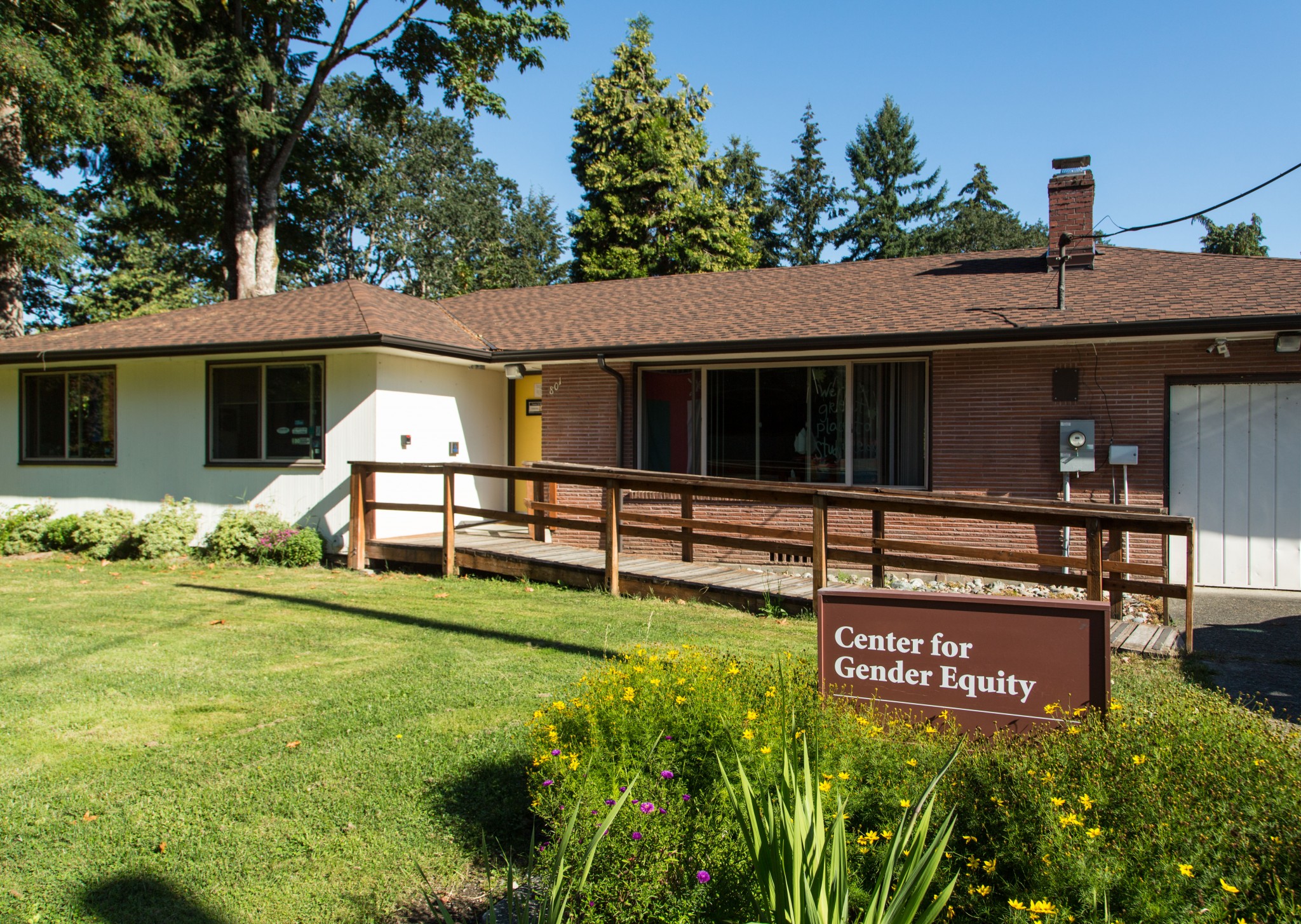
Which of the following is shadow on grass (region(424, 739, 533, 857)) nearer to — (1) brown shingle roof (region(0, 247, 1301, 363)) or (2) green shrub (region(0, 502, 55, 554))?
(1) brown shingle roof (region(0, 247, 1301, 363))

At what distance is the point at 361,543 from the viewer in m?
11.4

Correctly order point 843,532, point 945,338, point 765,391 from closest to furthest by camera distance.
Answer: point 945,338 → point 843,532 → point 765,391

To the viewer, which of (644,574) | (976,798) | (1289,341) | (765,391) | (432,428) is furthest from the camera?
(432,428)

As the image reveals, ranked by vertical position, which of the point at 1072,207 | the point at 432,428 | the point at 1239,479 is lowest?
the point at 1239,479

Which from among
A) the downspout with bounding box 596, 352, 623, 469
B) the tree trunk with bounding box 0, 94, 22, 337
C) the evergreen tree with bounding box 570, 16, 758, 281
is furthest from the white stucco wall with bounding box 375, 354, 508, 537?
the evergreen tree with bounding box 570, 16, 758, 281

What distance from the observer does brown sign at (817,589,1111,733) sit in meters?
3.39

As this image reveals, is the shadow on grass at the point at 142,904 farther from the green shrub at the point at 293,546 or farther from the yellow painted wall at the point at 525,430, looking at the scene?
the yellow painted wall at the point at 525,430

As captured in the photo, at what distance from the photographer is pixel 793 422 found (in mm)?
11922

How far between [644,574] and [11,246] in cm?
1654

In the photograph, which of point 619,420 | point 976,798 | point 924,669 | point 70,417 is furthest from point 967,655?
point 70,417

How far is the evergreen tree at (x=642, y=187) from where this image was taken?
2908cm

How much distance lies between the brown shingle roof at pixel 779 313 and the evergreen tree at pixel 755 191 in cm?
2897

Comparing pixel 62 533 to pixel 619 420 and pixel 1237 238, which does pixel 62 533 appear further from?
pixel 1237 238

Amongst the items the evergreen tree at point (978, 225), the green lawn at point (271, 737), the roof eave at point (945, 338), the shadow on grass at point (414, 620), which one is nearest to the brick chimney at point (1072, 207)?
the roof eave at point (945, 338)
